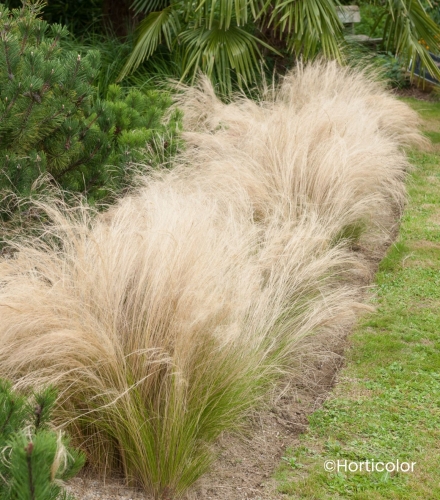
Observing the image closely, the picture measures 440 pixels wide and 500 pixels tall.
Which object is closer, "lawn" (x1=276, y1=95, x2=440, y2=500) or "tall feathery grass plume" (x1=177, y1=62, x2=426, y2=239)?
"lawn" (x1=276, y1=95, x2=440, y2=500)

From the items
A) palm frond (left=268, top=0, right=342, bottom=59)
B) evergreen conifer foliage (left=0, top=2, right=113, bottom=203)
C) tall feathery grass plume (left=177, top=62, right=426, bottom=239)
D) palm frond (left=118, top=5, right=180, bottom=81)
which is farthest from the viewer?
palm frond (left=118, top=5, right=180, bottom=81)

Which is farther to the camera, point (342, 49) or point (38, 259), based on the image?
point (342, 49)

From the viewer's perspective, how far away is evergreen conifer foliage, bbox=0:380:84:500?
1933 mm

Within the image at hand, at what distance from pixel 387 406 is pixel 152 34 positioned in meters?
6.19

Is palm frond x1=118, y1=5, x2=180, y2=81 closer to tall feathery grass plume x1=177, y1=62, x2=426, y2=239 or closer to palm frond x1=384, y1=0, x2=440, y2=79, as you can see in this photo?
tall feathery grass plume x1=177, y1=62, x2=426, y2=239

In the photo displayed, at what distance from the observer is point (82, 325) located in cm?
321

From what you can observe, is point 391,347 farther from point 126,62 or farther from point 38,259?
point 126,62

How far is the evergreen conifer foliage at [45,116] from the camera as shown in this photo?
4.46 metres

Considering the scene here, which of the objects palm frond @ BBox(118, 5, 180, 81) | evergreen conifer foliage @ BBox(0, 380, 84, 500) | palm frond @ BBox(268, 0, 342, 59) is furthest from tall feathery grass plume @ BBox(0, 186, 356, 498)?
palm frond @ BBox(118, 5, 180, 81)

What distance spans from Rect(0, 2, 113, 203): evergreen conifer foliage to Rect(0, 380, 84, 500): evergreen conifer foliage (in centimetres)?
233

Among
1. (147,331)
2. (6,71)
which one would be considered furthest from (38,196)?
(147,331)

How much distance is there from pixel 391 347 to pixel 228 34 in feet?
17.2

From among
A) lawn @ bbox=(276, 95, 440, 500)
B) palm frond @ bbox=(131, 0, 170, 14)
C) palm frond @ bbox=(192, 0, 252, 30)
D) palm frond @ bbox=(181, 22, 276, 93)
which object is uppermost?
palm frond @ bbox=(192, 0, 252, 30)

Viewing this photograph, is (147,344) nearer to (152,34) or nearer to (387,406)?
(387,406)
